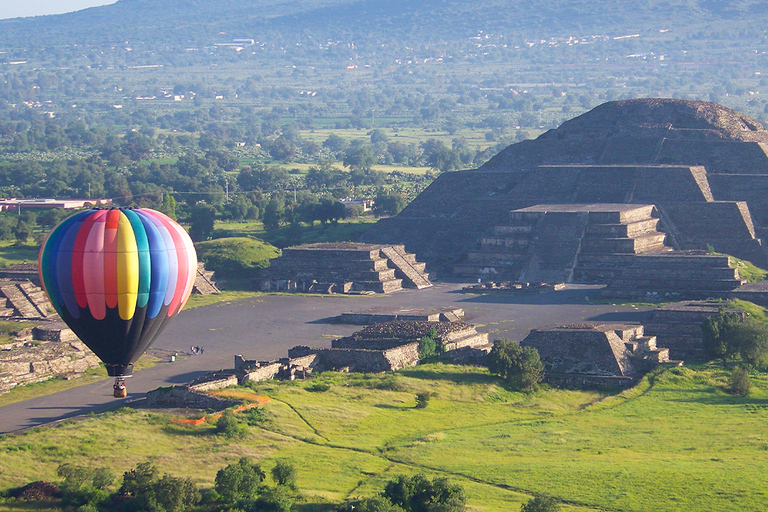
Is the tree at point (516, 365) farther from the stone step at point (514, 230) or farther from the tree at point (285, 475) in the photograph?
the stone step at point (514, 230)

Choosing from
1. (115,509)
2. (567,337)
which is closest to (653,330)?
(567,337)

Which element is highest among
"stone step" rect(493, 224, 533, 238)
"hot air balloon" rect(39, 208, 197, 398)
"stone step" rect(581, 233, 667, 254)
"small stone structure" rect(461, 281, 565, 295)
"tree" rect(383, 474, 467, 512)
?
"hot air balloon" rect(39, 208, 197, 398)

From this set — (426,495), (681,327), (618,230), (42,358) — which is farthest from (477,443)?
(618,230)

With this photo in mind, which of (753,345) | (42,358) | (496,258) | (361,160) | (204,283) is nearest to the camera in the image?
(42,358)

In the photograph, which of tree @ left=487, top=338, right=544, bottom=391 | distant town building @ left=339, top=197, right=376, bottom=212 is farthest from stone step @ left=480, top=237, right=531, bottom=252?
tree @ left=487, top=338, right=544, bottom=391

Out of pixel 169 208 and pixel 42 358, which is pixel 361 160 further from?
pixel 42 358

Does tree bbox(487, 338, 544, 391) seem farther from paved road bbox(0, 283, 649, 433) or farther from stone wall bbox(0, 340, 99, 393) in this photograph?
stone wall bbox(0, 340, 99, 393)

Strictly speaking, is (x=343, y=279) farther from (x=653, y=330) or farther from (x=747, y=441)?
(x=747, y=441)
